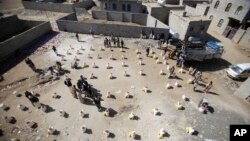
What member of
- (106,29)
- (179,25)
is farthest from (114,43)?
(179,25)

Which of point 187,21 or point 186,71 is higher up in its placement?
point 187,21

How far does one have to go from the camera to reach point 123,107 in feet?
45.0

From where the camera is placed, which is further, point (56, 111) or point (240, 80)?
point (240, 80)

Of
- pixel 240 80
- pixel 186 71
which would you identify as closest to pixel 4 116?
pixel 186 71

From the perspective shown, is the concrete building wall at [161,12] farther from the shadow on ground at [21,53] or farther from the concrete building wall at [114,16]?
the shadow on ground at [21,53]

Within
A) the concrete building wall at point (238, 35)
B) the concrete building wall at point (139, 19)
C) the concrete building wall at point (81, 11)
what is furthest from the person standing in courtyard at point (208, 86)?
the concrete building wall at point (81, 11)

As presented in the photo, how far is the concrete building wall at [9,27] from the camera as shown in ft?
81.4

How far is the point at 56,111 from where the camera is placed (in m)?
13.2

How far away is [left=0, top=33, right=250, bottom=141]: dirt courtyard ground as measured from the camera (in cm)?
1178

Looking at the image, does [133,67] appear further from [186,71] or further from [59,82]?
[59,82]

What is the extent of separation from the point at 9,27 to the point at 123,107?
968 inches

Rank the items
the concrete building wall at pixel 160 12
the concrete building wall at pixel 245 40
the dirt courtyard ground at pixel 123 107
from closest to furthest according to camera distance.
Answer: the dirt courtyard ground at pixel 123 107 < the concrete building wall at pixel 245 40 < the concrete building wall at pixel 160 12

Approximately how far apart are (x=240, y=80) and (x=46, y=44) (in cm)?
2521

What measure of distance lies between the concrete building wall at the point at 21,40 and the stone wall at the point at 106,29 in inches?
95.4
